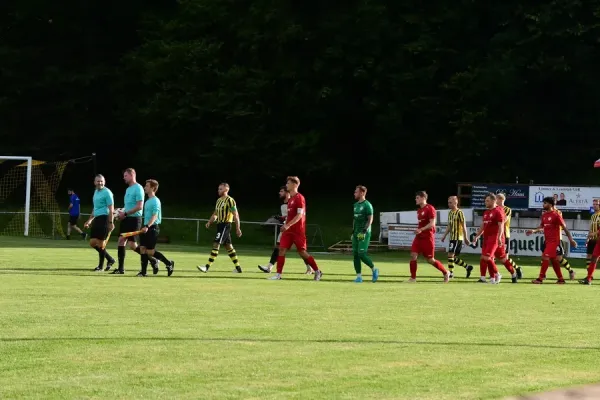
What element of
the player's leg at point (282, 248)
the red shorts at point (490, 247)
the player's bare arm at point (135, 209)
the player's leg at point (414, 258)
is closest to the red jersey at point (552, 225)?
the red shorts at point (490, 247)

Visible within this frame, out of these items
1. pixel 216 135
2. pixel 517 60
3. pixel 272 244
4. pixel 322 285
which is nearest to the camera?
pixel 322 285

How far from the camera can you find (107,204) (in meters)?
23.8

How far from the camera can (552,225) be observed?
25750 mm

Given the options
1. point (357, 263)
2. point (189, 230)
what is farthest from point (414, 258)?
point (189, 230)

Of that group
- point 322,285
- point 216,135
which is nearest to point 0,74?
point 216,135

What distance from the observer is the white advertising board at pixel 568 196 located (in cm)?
4303

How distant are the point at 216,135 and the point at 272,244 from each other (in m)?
10.6

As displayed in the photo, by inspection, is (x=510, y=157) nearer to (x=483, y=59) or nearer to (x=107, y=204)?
(x=483, y=59)

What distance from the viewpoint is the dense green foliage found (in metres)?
51.2

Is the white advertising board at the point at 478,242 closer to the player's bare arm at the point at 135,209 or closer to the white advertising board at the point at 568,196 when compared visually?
the white advertising board at the point at 568,196

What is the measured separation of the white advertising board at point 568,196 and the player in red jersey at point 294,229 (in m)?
21.2

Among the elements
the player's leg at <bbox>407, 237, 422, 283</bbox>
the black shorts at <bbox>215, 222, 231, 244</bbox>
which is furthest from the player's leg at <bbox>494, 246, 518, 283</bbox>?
the black shorts at <bbox>215, 222, 231, 244</bbox>

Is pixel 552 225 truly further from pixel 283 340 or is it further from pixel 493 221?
pixel 283 340

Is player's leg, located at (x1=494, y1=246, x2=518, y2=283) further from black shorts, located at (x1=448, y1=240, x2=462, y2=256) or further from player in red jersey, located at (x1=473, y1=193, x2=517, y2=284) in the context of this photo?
black shorts, located at (x1=448, y1=240, x2=462, y2=256)
